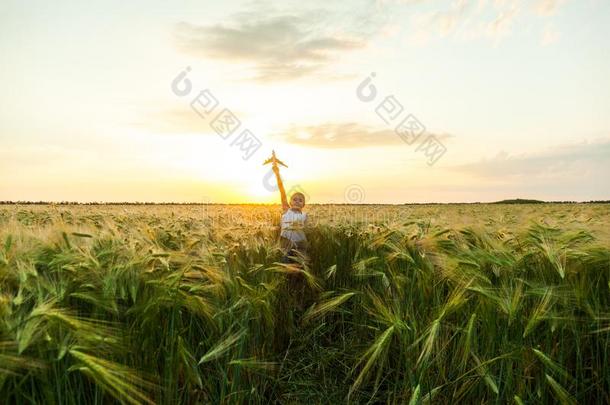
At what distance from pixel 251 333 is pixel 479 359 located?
146 centimetres

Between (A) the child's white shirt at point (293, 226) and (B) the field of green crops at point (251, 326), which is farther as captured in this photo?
(A) the child's white shirt at point (293, 226)

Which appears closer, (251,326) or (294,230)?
(251,326)

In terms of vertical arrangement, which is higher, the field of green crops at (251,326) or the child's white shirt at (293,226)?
the child's white shirt at (293,226)

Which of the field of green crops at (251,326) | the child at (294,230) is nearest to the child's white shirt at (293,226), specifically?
the child at (294,230)

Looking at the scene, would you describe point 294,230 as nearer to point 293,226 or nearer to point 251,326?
point 293,226

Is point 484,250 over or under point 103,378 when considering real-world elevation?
over

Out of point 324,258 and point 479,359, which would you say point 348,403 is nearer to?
point 479,359

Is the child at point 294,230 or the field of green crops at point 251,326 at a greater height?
the child at point 294,230

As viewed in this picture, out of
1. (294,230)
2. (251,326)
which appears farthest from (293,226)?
(251,326)

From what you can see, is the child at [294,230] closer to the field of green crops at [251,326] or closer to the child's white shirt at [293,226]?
the child's white shirt at [293,226]

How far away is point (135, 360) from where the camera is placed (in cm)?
263

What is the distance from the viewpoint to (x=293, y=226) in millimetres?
6633

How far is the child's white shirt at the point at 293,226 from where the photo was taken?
662 centimetres

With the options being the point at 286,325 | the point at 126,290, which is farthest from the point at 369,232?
the point at 126,290
